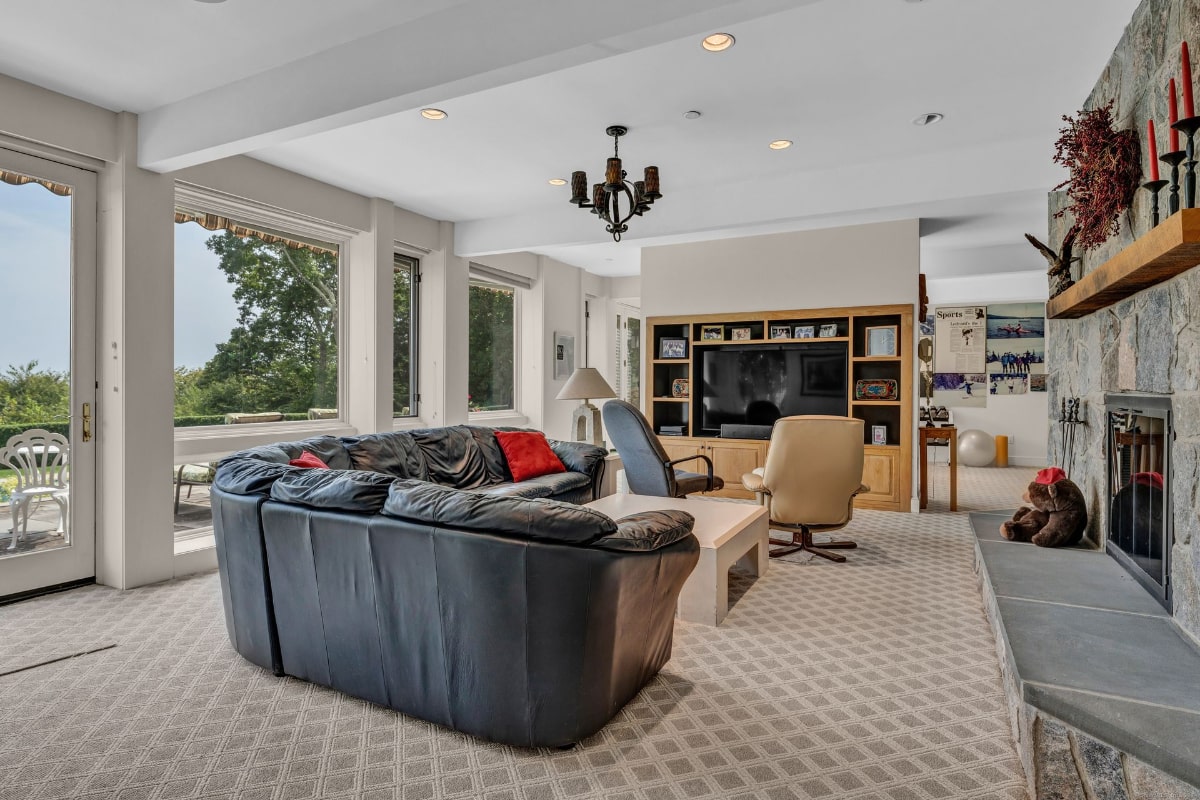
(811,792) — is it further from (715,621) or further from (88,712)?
(88,712)

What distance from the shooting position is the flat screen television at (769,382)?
6418 mm

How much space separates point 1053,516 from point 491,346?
17.1 ft

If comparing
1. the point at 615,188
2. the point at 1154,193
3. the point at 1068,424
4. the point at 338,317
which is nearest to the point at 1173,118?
the point at 1154,193

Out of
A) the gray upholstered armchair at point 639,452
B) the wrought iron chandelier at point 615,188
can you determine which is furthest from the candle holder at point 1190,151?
the gray upholstered armchair at point 639,452

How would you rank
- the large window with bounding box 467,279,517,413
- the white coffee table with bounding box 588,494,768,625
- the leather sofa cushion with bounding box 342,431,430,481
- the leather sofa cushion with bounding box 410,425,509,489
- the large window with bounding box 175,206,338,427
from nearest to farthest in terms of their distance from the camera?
the white coffee table with bounding box 588,494,768,625
the leather sofa cushion with bounding box 342,431,430,481
the large window with bounding box 175,206,338,427
the leather sofa cushion with bounding box 410,425,509,489
the large window with bounding box 467,279,517,413

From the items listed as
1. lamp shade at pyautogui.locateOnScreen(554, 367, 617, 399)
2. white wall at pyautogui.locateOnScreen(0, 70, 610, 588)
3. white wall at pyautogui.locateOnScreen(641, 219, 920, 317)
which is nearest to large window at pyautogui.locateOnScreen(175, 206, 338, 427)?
white wall at pyautogui.locateOnScreen(0, 70, 610, 588)

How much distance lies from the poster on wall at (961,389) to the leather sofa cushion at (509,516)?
889 centimetres

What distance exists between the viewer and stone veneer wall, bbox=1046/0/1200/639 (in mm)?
2123

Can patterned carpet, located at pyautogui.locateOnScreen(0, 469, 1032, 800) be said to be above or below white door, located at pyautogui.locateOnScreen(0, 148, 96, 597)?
below

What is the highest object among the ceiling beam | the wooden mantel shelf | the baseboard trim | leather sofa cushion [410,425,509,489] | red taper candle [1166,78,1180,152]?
the ceiling beam

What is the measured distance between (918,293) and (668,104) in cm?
343

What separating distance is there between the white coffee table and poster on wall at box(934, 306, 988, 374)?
6795mm

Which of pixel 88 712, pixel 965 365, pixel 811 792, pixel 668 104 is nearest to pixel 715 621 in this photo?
pixel 811 792

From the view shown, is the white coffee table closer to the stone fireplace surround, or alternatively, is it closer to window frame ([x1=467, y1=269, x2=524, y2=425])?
the stone fireplace surround
